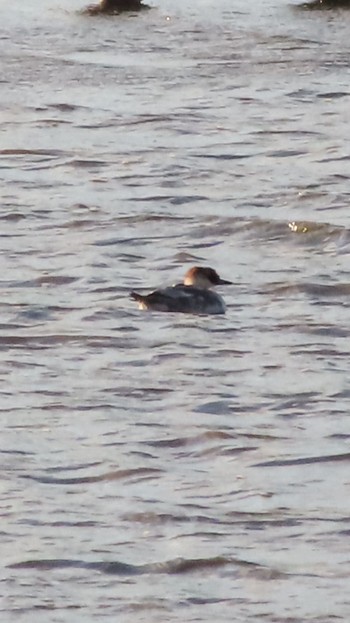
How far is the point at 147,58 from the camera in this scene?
14.7 meters

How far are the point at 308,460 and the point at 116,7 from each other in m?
11.0

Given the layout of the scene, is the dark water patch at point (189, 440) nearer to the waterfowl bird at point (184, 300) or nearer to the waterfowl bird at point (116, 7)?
the waterfowl bird at point (184, 300)

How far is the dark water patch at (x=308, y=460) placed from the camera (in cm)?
620

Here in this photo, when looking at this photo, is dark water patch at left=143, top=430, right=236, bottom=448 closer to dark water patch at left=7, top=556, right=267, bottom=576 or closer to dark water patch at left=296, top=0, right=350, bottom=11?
dark water patch at left=7, top=556, right=267, bottom=576

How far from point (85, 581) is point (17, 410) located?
157 centimetres

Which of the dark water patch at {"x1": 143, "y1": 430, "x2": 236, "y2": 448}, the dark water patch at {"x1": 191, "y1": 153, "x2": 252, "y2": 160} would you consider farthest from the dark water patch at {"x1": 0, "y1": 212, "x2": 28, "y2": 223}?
the dark water patch at {"x1": 143, "y1": 430, "x2": 236, "y2": 448}

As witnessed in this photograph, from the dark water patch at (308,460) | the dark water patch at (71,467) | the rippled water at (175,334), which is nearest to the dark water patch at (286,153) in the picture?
the rippled water at (175,334)

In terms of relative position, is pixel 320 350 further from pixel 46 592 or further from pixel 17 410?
pixel 46 592

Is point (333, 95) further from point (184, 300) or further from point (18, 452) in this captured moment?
point (18, 452)

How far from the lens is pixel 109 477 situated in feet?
20.0

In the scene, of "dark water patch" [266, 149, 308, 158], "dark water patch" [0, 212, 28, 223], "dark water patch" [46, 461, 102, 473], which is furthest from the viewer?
"dark water patch" [266, 149, 308, 158]

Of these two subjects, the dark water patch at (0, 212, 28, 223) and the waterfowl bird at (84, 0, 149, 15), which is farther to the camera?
the waterfowl bird at (84, 0, 149, 15)

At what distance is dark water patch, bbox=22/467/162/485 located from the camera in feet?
19.7

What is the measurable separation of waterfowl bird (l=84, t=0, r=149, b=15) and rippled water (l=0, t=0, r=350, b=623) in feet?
4.42
